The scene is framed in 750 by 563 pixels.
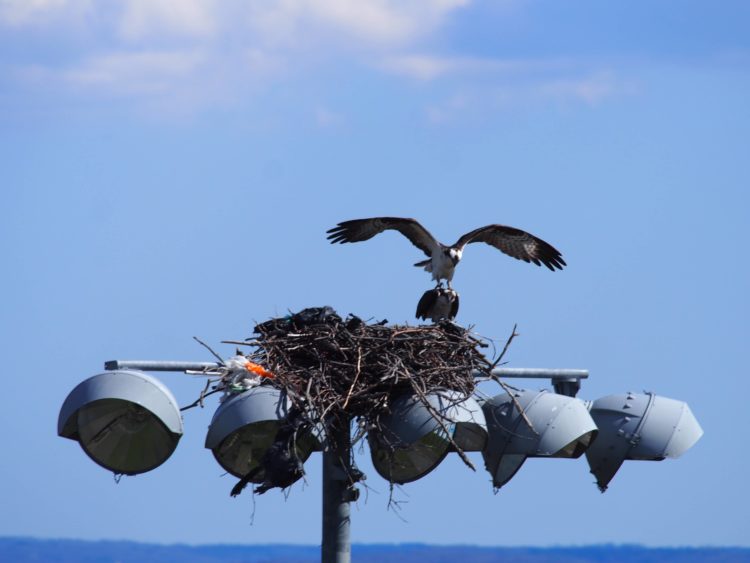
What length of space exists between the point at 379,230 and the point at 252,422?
597 cm

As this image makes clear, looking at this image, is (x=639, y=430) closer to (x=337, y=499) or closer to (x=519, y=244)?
(x=337, y=499)

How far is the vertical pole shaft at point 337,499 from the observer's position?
11195 mm

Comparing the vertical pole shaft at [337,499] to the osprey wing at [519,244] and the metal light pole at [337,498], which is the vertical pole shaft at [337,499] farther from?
the osprey wing at [519,244]

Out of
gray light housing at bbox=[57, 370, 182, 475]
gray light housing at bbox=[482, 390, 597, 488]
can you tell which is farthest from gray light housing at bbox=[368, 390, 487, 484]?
gray light housing at bbox=[57, 370, 182, 475]

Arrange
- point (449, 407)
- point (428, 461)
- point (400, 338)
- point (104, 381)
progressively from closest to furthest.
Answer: point (104, 381) → point (449, 407) → point (428, 461) → point (400, 338)

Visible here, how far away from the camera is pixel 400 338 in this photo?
1216cm

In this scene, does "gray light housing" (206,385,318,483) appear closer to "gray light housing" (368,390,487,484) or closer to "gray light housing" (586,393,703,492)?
"gray light housing" (368,390,487,484)

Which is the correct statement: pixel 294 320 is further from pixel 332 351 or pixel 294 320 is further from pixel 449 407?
pixel 449 407

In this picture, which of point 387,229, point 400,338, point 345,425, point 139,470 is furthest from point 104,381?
point 387,229

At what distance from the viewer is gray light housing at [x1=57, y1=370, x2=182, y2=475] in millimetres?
9953

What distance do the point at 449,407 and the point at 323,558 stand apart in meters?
1.60

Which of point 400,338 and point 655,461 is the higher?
point 400,338

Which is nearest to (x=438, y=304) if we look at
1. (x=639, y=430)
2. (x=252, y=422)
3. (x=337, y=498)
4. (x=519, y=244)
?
(x=519, y=244)

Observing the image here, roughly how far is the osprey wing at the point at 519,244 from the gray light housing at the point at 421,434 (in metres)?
4.32
